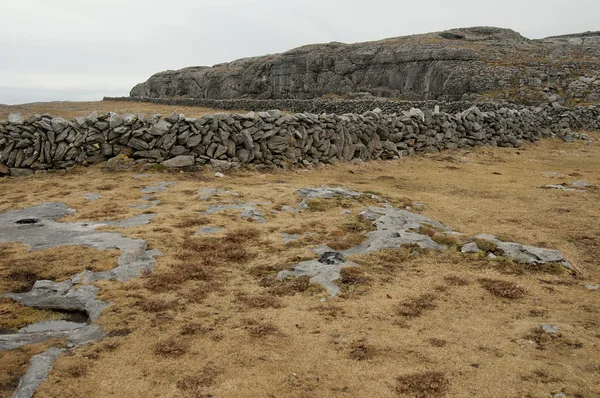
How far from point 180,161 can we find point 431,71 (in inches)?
1842

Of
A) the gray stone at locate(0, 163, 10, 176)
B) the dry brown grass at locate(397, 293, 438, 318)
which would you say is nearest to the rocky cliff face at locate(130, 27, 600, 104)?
the dry brown grass at locate(397, 293, 438, 318)

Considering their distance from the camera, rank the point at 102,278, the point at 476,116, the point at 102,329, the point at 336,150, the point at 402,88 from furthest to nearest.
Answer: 1. the point at 402,88
2. the point at 476,116
3. the point at 336,150
4. the point at 102,278
5. the point at 102,329

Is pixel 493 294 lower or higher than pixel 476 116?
lower

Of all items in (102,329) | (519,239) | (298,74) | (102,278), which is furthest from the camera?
(298,74)

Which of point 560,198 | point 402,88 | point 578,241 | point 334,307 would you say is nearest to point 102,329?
point 334,307

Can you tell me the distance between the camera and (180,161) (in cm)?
1702

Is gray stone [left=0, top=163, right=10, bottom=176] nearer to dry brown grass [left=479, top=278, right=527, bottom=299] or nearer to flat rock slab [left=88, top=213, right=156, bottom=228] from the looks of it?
flat rock slab [left=88, top=213, right=156, bottom=228]

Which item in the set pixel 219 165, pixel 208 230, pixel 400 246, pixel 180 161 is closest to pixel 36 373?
pixel 208 230

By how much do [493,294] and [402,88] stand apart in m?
55.4

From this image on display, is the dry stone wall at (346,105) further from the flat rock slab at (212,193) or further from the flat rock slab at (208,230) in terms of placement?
the flat rock slab at (208,230)

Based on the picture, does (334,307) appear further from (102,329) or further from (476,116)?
(476,116)

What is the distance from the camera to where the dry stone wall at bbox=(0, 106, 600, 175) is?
16359mm

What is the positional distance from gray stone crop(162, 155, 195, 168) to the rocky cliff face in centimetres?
3774

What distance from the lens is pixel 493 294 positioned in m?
8.26
